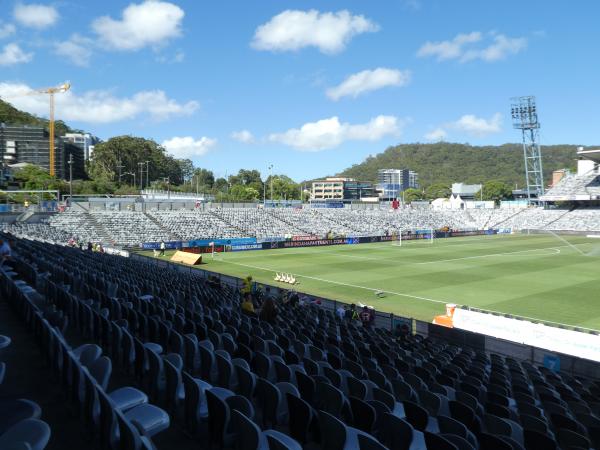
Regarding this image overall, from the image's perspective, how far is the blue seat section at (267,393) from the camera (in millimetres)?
4570

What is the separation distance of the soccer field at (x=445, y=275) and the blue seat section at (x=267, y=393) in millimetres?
17813

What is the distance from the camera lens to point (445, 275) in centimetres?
4250

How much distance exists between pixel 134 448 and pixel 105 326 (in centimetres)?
559

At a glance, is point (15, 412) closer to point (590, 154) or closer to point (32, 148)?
point (590, 154)

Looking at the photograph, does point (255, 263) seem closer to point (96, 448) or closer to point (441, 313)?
point (441, 313)

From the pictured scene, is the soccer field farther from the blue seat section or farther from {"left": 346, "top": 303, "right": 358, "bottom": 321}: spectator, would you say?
the blue seat section

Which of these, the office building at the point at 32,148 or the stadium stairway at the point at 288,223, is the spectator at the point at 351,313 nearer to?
the stadium stairway at the point at 288,223

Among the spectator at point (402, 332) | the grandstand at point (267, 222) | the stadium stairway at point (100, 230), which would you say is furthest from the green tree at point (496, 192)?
the spectator at point (402, 332)

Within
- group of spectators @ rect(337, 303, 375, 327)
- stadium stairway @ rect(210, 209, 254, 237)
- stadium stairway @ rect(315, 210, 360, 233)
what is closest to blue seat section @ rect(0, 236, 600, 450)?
group of spectators @ rect(337, 303, 375, 327)

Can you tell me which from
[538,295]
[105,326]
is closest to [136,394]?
[105,326]

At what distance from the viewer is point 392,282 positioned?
38938mm

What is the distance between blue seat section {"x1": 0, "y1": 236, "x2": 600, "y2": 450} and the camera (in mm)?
4570

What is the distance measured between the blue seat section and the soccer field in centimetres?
1781

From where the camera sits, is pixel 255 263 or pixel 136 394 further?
pixel 255 263
